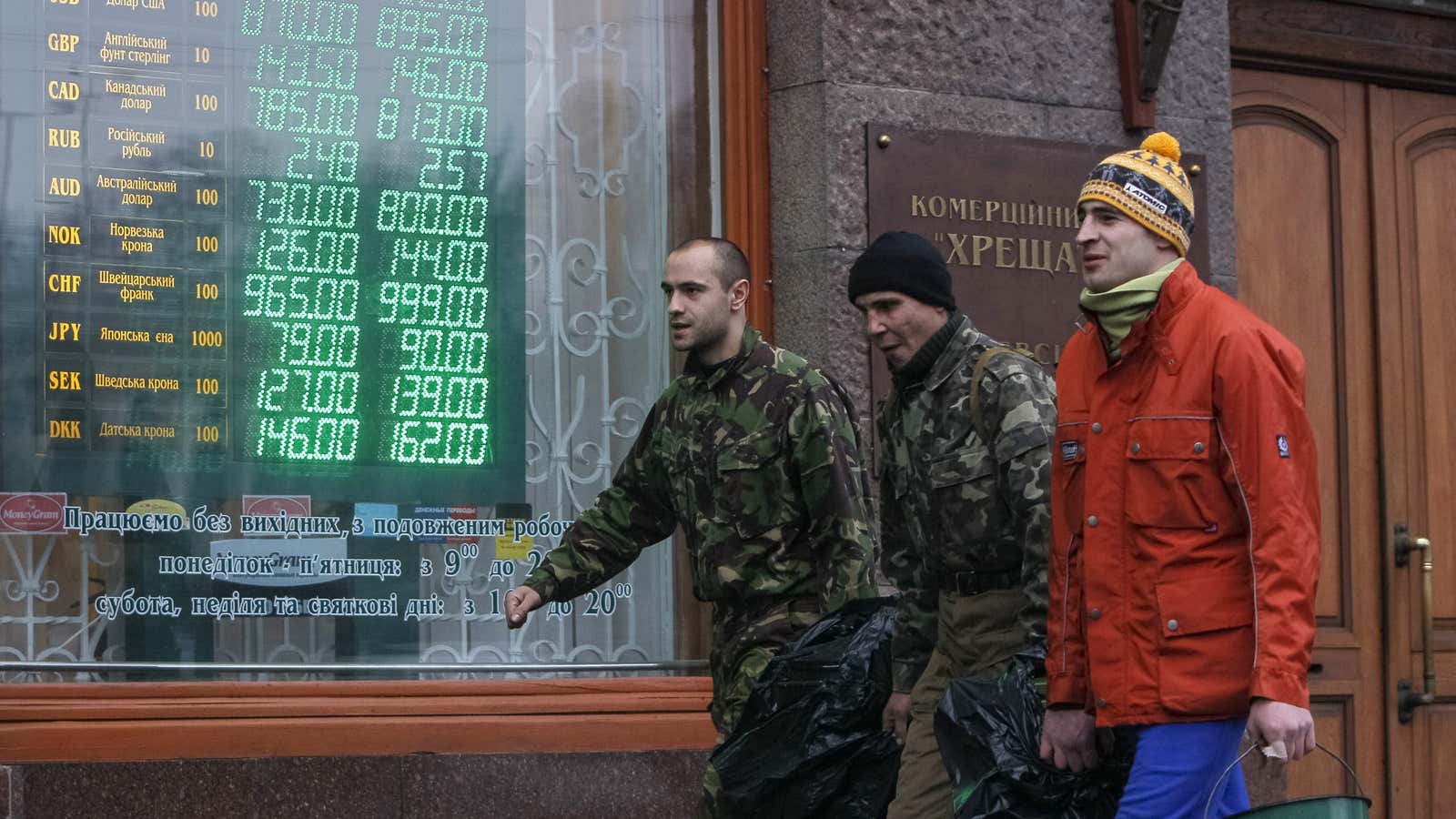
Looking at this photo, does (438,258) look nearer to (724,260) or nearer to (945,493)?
(724,260)

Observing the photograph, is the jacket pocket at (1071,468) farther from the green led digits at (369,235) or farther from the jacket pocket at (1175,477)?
the green led digits at (369,235)

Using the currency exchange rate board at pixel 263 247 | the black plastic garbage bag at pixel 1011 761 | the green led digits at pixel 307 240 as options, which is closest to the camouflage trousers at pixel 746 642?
the black plastic garbage bag at pixel 1011 761

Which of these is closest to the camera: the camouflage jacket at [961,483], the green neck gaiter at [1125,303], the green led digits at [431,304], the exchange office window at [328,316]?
the green neck gaiter at [1125,303]

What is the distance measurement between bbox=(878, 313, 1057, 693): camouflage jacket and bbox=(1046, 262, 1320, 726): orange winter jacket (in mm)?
558

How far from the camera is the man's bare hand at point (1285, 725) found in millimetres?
3658

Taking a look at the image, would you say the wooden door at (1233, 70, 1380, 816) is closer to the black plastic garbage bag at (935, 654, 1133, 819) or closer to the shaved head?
the shaved head

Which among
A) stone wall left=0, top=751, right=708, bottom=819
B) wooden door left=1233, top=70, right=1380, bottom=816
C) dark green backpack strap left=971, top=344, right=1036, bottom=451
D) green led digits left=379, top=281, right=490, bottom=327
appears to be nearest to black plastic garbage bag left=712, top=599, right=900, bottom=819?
dark green backpack strap left=971, top=344, right=1036, bottom=451

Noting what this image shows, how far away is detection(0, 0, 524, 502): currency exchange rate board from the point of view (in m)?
6.55

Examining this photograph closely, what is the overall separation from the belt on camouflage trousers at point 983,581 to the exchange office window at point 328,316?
246 cm

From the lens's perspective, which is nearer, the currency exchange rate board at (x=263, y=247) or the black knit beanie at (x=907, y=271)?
the black knit beanie at (x=907, y=271)

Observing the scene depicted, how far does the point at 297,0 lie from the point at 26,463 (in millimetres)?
1748

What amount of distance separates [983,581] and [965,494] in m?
0.20

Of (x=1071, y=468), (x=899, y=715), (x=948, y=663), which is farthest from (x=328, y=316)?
(x=1071, y=468)

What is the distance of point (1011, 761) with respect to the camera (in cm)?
421
